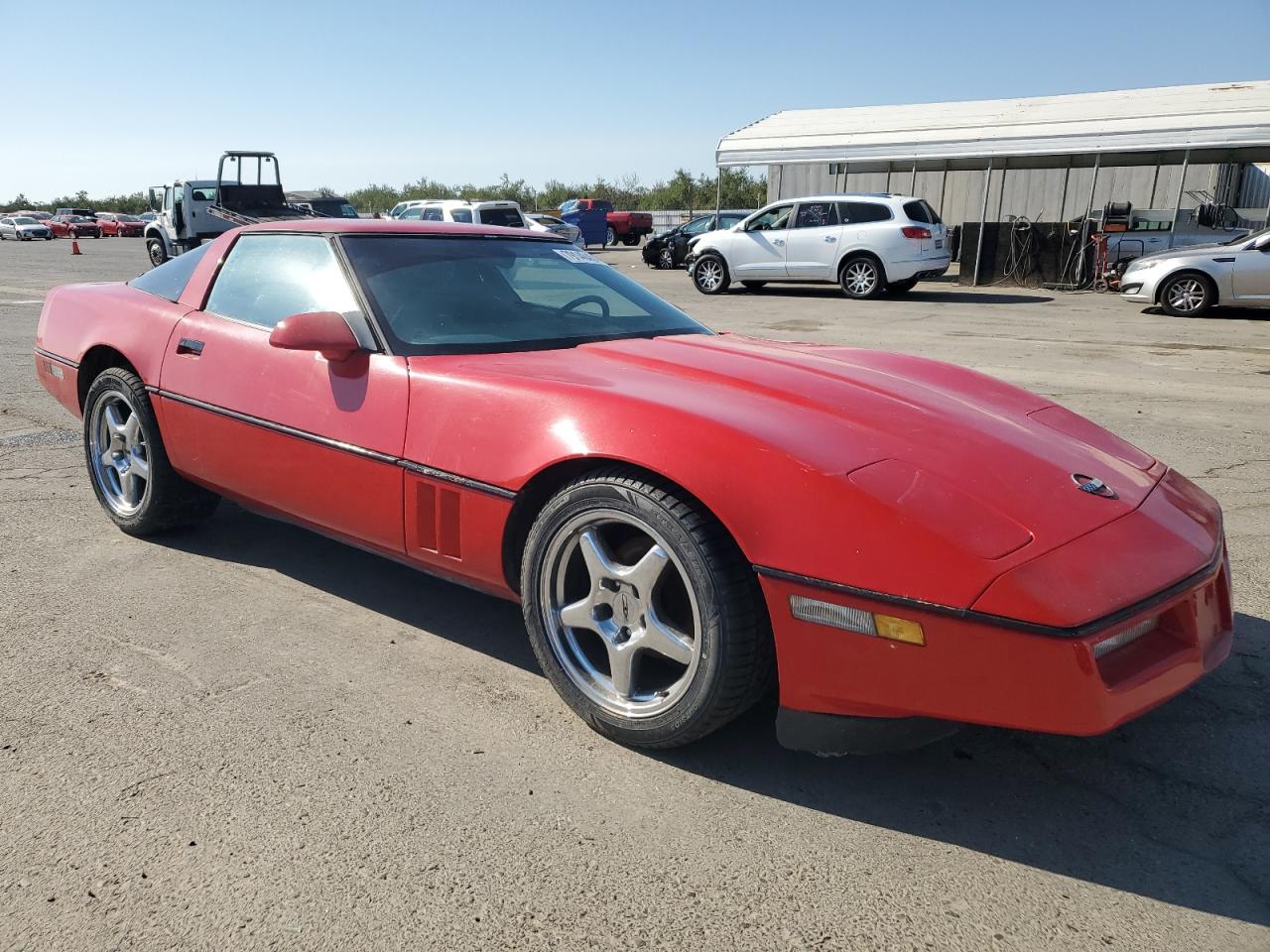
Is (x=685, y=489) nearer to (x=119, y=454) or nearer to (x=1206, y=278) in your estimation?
(x=119, y=454)

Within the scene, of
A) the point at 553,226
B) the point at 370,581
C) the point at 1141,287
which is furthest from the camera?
the point at 553,226

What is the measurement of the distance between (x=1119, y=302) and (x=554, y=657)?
1545cm

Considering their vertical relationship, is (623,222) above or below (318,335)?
above

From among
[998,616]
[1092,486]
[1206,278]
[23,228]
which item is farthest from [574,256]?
[23,228]

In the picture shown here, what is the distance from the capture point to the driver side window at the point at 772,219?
54.1 feet

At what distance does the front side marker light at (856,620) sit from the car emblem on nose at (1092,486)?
64cm

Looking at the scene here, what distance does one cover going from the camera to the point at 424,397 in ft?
9.25

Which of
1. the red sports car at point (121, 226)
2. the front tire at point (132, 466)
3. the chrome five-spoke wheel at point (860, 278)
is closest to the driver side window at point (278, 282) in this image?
the front tire at point (132, 466)

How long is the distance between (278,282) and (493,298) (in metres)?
0.79

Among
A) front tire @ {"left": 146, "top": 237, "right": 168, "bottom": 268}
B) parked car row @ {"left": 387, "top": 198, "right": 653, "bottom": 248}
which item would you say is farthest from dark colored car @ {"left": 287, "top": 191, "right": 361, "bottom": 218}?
front tire @ {"left": 146, "top": 237, "right": 168, "bottom": 268}

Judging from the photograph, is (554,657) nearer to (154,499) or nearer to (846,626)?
(846,626)

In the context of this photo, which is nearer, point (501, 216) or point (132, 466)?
point (132, 466)

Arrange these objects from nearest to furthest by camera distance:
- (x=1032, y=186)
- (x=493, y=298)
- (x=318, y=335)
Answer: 1. (x=318, y=335)
2. (x=493, y=298)
3. (x=1032, y=186)

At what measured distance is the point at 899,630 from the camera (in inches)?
80.0
